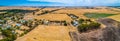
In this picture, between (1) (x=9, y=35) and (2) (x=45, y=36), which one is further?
(1) (x=9, y=35)

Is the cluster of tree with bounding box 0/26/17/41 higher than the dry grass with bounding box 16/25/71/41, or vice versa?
the dry grass with bounding box 16/25/71/41

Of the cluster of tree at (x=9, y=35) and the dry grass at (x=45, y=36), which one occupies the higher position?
the dry grass at (x=45, y=36)

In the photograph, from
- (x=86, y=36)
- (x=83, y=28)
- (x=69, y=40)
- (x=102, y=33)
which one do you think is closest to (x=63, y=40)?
(x=69, y=40)

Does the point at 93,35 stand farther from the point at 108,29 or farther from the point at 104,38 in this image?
the point at 108,29

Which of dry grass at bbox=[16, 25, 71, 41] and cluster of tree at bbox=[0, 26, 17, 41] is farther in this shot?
cluster of tree at bbox=[0, 26, 17, 41]

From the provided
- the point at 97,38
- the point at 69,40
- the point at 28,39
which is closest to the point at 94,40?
the point at 97,38

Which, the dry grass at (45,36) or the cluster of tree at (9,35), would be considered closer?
the dry grass at (45,36)

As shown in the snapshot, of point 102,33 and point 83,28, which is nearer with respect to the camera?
point 102,33

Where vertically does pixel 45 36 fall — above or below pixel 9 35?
above

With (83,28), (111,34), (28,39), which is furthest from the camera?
(83,28)

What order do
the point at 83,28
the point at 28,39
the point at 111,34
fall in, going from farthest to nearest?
the point at 83,28 → the point at 111,34 → the point at 28,39

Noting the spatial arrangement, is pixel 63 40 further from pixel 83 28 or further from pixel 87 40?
pixel 83 28
